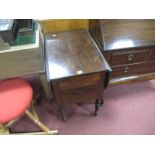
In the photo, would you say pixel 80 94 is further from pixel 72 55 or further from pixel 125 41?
pixel 125 41

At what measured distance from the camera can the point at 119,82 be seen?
1515 millimetres

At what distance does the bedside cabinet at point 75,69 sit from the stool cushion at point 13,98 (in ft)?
0.70

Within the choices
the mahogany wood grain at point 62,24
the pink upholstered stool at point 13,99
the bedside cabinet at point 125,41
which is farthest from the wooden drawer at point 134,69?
the pink upholstered stool at point 13,99

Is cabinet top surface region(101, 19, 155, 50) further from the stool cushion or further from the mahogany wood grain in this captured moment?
the stool cushion

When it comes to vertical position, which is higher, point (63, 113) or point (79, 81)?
point (79, 81)

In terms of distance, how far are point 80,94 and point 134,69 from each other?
2.04 ft

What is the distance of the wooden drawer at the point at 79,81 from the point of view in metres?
1.06

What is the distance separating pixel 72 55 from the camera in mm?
1189

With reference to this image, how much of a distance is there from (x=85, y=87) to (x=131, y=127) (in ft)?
2.10

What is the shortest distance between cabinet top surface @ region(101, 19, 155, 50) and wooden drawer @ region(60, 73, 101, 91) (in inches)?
11.1

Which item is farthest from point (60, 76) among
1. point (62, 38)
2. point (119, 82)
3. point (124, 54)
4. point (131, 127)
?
point (131, 127)

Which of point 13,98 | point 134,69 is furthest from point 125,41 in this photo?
point 13,98
